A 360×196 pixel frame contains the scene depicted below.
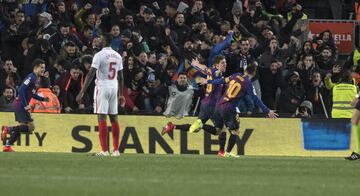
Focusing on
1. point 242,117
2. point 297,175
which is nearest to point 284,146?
point 242,117

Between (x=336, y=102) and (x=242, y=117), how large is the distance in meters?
2.25

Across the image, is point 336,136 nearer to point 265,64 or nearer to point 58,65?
point 265,64

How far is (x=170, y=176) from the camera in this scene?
14.7 meters

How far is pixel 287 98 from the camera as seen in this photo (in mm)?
25750

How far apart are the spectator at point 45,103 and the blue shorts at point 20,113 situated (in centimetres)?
186

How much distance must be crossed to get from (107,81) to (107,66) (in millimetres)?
294

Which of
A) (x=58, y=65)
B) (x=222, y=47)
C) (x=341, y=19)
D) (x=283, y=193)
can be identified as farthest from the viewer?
(x=341, y=19)

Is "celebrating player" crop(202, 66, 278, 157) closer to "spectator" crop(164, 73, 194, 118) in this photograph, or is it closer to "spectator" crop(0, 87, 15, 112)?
"spectator" crop(164, 73, 194, 118)

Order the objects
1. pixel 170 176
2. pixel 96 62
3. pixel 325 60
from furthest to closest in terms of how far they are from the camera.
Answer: pixel 325 60
pixel 96 62
pixel 170 176

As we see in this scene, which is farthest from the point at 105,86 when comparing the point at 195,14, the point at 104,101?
the point at 195,14

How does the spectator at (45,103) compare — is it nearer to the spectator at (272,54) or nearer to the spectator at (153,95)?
the spectator at (153,95)

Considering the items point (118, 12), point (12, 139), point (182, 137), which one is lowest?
point (182, 137)

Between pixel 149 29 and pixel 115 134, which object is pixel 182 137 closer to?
pixel 149 29

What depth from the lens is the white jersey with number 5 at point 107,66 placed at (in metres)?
19.1
